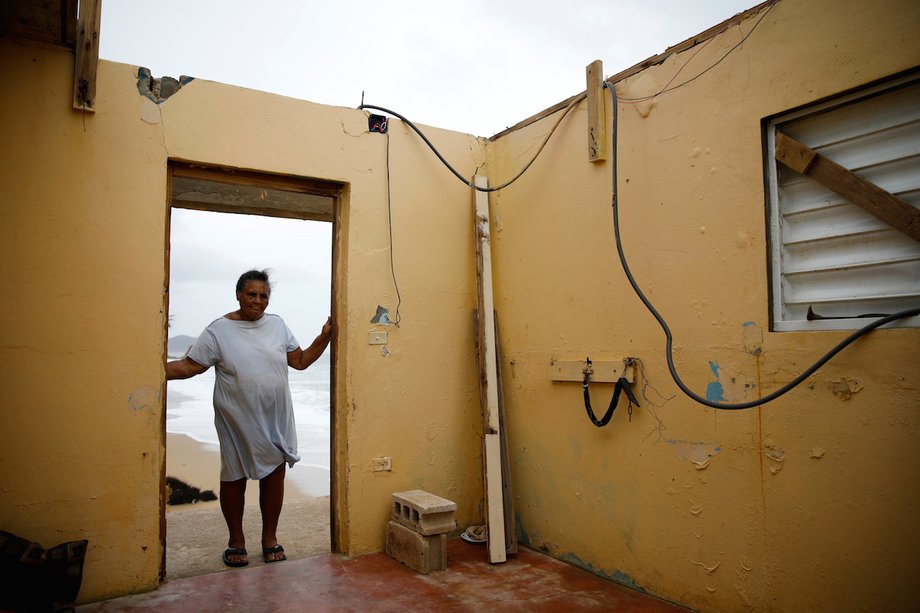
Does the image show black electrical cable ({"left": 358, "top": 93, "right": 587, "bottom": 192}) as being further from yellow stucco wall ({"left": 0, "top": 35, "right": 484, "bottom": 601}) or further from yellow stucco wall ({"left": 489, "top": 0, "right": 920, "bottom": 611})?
yellow stucco wall ({"left": 0, "top": 35, "right": 484, "bottom": 601})

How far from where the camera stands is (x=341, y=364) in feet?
12.0

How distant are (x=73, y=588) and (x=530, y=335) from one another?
8.94ft

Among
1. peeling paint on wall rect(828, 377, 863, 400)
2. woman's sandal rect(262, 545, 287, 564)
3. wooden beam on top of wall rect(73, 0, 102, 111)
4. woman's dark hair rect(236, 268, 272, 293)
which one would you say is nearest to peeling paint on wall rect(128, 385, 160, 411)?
woman's dark hair rect(236, 268, 272, 293)

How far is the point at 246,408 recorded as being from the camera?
3494mm

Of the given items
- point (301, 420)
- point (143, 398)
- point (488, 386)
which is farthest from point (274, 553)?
point (301, 420)

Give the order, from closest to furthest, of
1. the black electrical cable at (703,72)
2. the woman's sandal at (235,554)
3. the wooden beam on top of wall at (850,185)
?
the wooden beam on top of wall at (850,185) → the black electrical cable at (703,72) → the woman's sandal at (235,554)

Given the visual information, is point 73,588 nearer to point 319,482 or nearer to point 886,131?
point 886,131

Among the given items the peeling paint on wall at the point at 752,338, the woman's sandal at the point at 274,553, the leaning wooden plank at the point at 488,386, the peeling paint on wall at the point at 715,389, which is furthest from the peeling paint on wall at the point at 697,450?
the woman's sandal at the point at 274,553

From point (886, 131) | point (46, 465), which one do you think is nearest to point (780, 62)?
point (886, 131)

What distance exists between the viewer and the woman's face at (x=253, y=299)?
359cm

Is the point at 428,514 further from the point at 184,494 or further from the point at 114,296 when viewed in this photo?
the point at 184,494

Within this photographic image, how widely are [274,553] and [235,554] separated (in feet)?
0.73

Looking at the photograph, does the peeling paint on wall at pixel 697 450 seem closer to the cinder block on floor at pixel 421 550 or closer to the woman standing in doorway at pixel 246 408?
the cinder block on floor at pixel 421 550

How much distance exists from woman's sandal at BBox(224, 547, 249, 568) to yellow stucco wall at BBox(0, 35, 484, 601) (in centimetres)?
47
